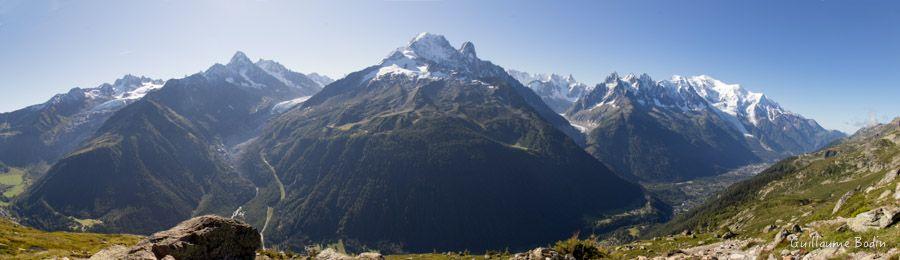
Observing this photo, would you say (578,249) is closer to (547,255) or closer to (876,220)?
(547,255)

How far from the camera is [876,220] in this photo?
3070 cm

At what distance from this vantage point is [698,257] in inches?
1539

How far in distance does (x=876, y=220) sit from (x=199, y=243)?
164 feet

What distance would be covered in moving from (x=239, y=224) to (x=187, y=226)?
419cm

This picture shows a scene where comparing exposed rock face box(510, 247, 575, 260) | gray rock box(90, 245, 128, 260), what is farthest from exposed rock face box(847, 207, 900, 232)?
gray rock box(90, 245, 128, 260)

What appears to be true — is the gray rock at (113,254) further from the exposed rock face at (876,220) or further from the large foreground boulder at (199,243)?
the exposed rock face at (876,220)

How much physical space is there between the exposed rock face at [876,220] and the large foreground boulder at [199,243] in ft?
158

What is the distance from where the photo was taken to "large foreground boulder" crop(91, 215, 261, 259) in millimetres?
33125

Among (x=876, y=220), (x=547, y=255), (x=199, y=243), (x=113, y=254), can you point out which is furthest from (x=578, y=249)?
(x=113, y=254)

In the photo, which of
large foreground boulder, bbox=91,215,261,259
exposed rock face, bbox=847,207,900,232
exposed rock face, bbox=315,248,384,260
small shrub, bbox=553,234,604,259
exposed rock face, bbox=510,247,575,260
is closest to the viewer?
exposed rock face, bbox=847,207,900,232

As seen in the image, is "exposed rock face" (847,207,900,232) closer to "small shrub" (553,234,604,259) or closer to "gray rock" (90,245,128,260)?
"small shrub" (553,234,604,259)

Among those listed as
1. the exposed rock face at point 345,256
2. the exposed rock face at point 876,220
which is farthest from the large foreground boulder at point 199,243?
the exposed rock face at point 876,220

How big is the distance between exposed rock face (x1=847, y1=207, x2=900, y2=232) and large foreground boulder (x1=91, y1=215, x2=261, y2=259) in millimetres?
48235

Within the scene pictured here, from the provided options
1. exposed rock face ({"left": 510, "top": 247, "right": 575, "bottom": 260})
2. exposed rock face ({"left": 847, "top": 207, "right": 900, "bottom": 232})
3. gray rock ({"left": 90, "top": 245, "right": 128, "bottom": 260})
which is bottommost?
exposed rock face ({"left": 510, "top": 247, "right": 575, "bottom": 260})
